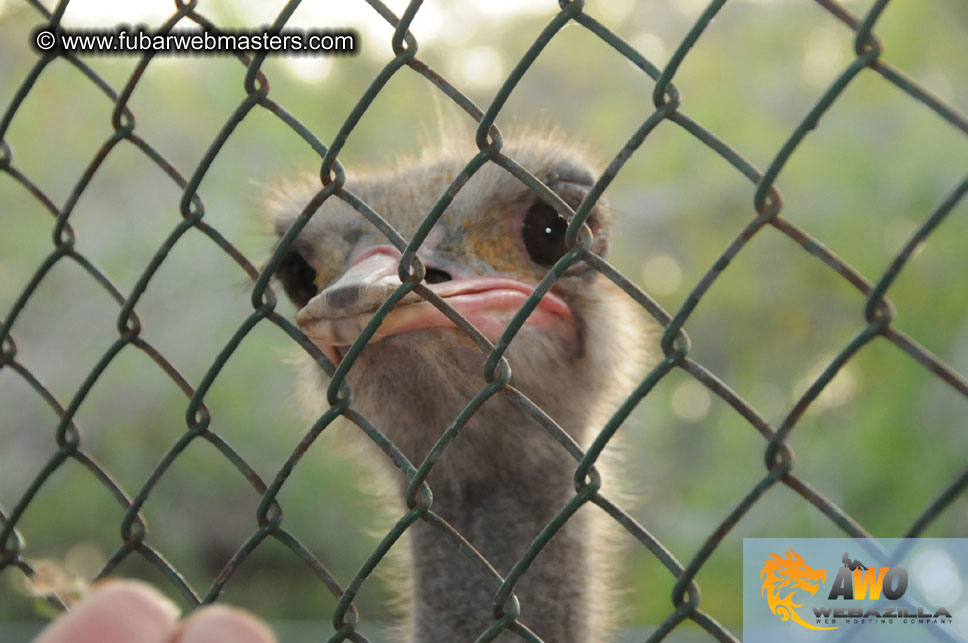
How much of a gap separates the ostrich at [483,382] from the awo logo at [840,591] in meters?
0.71

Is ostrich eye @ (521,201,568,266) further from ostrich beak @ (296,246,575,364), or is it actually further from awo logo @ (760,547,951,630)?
awo logo @ (760,547,951,630)

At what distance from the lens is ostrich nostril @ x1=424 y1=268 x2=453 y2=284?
2.00 m

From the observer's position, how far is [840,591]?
1.34 meters

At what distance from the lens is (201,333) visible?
799 centimetres

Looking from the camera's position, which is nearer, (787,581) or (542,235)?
(787,581)

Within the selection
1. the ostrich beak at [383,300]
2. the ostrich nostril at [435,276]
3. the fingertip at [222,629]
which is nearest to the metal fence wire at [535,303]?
the ostrich beak at [383,300]

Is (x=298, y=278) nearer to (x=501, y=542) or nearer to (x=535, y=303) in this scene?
(x=501, y=542)

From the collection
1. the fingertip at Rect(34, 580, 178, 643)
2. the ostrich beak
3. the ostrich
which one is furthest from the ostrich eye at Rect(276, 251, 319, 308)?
the fingertip at Rect(34, 580, 178, 643)

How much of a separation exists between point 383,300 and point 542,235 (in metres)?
0.68

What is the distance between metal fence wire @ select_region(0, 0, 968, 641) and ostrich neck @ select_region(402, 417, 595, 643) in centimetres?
70

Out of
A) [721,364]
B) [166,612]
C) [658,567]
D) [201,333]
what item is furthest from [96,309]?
[166,612]

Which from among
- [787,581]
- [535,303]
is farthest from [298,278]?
[787,581]

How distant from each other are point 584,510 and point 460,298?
781 millimetres

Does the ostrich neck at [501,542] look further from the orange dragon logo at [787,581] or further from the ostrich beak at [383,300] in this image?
the orange dragon logo at [787,581]
